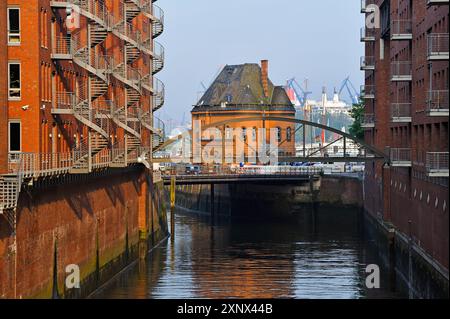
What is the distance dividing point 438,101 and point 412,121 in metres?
12.8

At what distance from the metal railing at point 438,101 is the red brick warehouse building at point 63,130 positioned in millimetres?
13379

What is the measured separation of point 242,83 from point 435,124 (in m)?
82.5

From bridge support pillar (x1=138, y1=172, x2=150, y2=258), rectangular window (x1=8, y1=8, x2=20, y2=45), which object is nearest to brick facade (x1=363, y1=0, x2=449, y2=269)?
bridge support pillar (x1=138, y1=172, x2=150, y2=258)

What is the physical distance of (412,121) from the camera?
57062 millimetres

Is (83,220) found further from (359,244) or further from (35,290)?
(359,244)

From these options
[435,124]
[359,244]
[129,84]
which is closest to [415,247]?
[435,124]

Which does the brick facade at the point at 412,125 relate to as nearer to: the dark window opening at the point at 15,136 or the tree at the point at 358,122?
the dark window opening at the point at 15,136

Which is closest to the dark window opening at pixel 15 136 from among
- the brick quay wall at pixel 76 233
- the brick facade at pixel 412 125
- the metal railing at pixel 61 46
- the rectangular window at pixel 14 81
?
the rectangular window at pixel 14 81

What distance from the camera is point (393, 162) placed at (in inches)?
2276

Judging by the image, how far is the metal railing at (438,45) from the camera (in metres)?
43.5

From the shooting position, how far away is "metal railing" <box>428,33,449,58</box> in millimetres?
43531

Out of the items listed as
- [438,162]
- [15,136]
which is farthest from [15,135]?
[438,162]

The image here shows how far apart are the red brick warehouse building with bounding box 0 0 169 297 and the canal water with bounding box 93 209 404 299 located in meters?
2.50

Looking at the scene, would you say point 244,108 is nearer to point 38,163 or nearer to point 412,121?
point 412,121
